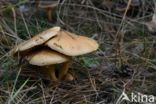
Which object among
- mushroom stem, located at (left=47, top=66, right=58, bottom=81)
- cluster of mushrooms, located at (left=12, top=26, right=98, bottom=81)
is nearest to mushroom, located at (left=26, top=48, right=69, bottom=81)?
cluster of mushrooms, located at (left=12, top=26, right=98, bottom=81)

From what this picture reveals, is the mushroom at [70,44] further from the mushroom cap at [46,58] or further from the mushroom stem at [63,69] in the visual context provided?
the mushroom stem at [63,69]

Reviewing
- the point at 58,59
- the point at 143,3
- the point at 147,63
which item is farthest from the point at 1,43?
the point at 143,3

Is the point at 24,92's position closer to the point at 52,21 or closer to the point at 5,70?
the point at 5,70

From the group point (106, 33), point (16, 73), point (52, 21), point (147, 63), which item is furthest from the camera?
point (52, 21)

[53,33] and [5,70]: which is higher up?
[53,33]

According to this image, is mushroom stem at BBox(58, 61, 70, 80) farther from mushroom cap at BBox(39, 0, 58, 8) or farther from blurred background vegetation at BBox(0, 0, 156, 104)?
mushroom cap at BBox(39, 0, 58, 8)

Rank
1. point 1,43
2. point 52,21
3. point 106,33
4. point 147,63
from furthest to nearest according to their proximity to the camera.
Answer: point 52,21
point 106,33
point 1,43
point 147,63

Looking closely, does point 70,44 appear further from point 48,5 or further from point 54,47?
point 48,5

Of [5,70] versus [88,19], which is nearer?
[5,70]
